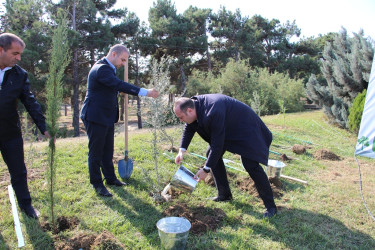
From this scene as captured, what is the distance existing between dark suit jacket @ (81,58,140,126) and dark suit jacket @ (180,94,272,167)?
38.1 inches

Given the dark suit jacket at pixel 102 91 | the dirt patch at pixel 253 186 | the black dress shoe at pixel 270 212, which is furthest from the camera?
the dirt patch at pixel 253 186

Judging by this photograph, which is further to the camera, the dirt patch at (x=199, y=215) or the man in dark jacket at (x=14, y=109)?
the dirt patch at (x=199, y=215)

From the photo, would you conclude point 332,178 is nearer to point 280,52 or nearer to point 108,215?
point 108,215

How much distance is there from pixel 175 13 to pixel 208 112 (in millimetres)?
23394

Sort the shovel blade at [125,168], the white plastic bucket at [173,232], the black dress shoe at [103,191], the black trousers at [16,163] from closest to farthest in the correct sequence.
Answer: the white plastic bucket at [173,232], the black trousers at [16,163], the black dress shoe at [103,191], the shovel blade at [125,168]

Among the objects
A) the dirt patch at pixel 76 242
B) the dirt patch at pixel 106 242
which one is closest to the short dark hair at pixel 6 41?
the dirt patch at pixel 76 242

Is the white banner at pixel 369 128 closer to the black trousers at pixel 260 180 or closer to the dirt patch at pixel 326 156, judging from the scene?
the black trousers at pixel 260 180

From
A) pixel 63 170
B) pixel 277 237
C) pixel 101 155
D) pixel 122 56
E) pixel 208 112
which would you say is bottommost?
pixel 277 237

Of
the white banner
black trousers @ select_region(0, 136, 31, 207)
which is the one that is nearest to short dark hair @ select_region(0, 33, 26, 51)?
black trousers @ select_region(0, 136, 31, 207)

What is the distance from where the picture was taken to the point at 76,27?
19.1 meters

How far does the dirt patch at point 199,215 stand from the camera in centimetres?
305

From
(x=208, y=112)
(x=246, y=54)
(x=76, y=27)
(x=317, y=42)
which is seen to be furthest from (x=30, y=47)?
(x=317, y=42)

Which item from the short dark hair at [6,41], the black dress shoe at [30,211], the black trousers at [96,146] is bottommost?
the black dress shoe at [30,211]

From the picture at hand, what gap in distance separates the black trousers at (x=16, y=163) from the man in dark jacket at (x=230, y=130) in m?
1.80
